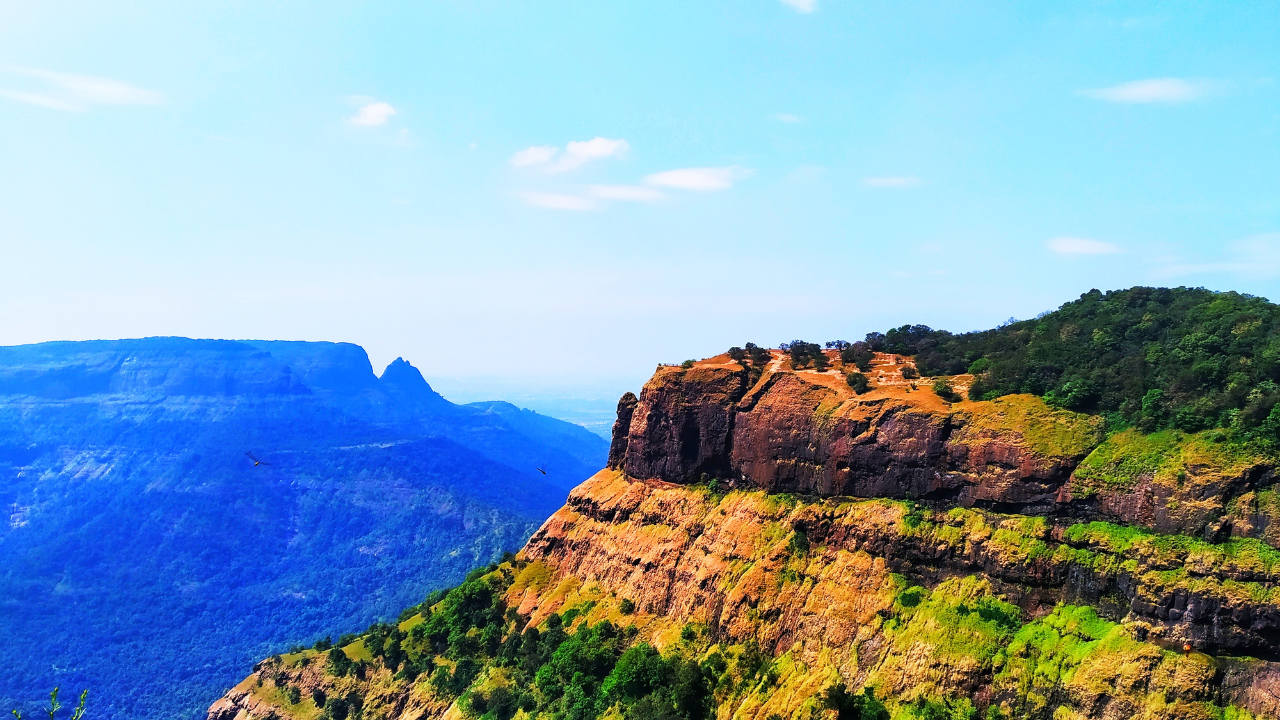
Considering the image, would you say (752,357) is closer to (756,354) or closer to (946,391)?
(756,354)

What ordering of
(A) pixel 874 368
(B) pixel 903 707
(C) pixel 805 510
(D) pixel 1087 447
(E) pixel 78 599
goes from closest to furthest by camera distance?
(B) pixel 903 707 → (D) pixel 1087 447 → (C) pixel 805 510 → (A) pixel 874 368 → (E) pixel 78 599

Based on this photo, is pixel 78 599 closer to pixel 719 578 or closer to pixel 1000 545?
pixel 719 578

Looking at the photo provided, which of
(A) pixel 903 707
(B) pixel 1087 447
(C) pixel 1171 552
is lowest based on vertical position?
(A) pixel 903 707

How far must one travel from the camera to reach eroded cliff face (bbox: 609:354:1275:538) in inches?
1937

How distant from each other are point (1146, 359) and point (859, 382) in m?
22.7

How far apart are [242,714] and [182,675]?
272 feet

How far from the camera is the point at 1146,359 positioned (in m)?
63.4

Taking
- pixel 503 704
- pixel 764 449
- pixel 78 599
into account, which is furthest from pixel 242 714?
pixel 78 599

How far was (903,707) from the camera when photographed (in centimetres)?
5216

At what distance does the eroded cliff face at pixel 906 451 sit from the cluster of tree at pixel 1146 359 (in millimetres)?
2485

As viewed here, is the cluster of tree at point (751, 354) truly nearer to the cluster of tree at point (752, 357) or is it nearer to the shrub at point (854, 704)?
the cluster of tree at point (752, 357)

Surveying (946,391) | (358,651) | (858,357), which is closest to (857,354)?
(858,357)

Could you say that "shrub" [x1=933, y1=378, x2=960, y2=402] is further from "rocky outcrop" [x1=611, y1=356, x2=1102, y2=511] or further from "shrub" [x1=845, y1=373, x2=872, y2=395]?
"shrub" [x1=845, y1=373, x2=872, y2=395]

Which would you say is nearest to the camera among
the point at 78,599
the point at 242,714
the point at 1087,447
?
the point at 1087,447
